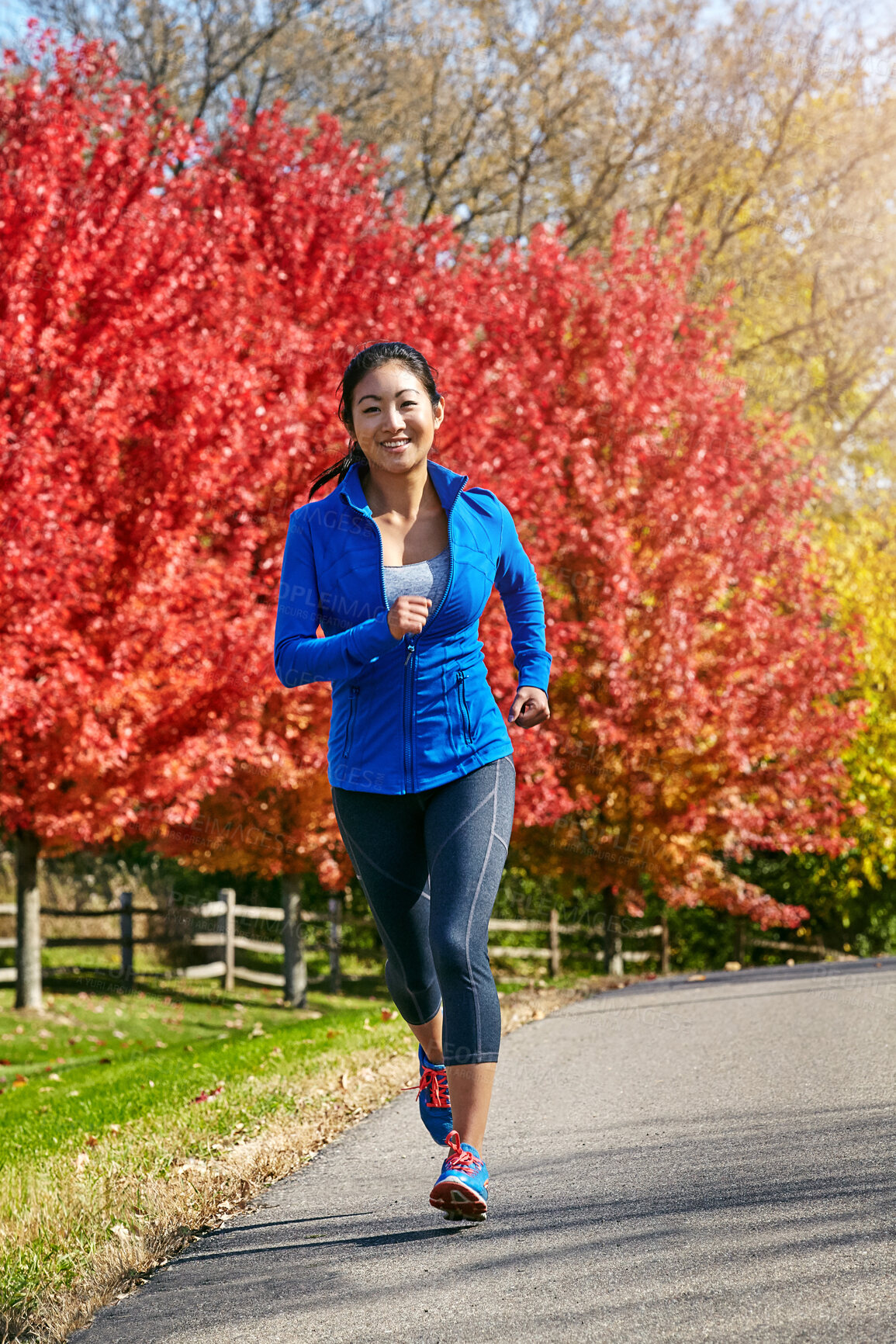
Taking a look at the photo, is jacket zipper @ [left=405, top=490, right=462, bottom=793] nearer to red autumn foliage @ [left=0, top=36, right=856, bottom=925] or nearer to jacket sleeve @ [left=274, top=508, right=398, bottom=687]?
jacket sleeve @ [left=274, top=508, right=398, bottom=687]

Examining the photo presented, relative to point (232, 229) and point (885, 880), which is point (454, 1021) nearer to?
point (232, 229)

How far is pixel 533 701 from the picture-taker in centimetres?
336

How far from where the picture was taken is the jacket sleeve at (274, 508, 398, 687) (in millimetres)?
3100

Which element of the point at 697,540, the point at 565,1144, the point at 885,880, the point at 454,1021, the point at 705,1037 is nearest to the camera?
the point at 454,1021

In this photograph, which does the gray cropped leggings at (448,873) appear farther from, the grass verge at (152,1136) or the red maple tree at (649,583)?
the red maple tree at (649,583)

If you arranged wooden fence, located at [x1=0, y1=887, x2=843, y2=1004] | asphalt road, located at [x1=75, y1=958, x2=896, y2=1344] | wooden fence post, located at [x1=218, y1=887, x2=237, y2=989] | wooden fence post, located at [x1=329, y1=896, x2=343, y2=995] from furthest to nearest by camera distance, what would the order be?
wooden fence post, located at [x1=329, y1=896, x2=343, y2=995], wooden fence post, located at [x1=218, y1=887, x2=237, y2=989], wooden fence, located at [x1=0, y1=887, x2=843, y2=1004], asphalt road, located at [x1=75, y1=958, x2=896, y2=1344]

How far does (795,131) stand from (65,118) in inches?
572

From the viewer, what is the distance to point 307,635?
3.30 m

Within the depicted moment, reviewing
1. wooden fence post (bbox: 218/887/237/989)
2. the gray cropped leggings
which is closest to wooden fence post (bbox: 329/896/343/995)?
wooden fence post (bbox: 218/887/237/989)

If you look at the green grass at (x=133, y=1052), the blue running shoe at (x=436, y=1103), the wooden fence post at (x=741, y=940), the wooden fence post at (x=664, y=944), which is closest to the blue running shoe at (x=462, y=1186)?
the blue running shoe at (x=436, y=1103)

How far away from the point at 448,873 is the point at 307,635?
0.70 meters

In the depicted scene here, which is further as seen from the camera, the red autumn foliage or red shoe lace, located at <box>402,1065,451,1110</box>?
the red autumn foliage

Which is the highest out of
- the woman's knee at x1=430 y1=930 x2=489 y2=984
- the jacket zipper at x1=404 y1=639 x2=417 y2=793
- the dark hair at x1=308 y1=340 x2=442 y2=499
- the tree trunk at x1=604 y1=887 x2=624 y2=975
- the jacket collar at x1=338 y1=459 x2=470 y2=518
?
the dark hair at x1=308 y1=340 x2=442 y2=499

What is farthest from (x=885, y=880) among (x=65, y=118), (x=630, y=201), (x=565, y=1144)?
(x=565, y=1144)
